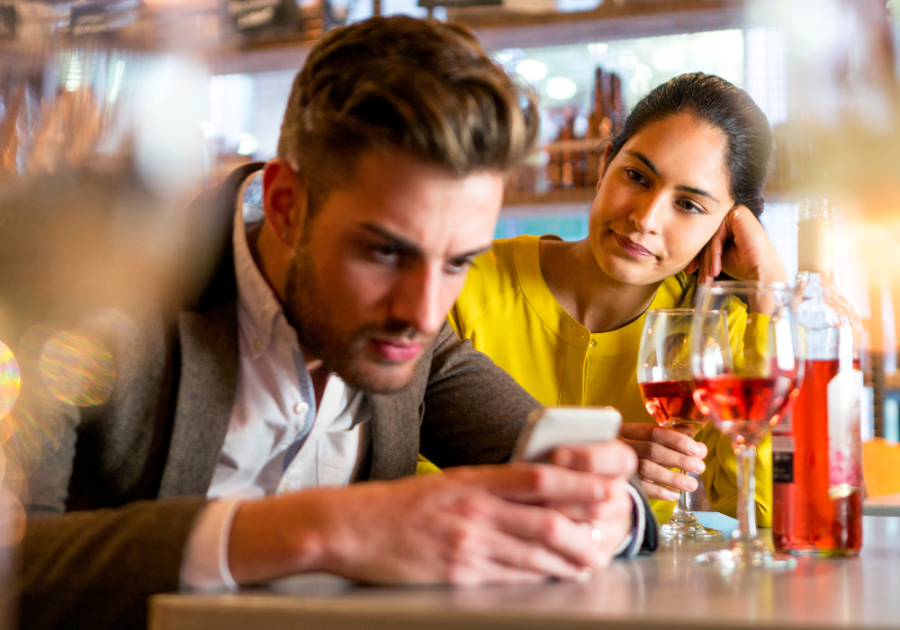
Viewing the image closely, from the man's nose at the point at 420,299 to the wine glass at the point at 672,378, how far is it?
0.30 metres

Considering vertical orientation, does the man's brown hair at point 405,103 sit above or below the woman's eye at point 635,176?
above

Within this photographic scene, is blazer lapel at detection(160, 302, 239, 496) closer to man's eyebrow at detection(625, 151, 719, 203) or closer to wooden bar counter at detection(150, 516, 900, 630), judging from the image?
wooden bar counter at detection(150, 516, 900, 630)

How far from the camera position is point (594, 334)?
5.90 feet

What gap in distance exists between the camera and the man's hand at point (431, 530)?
0.61 m

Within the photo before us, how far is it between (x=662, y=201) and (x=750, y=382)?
3.04 feet

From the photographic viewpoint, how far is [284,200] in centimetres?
107

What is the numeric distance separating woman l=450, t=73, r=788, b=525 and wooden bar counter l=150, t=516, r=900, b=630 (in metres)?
0.93

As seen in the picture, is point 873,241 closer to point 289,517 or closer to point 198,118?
point 198,118

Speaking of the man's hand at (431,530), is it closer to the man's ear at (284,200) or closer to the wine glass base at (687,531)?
the wine glass base at (687,531)

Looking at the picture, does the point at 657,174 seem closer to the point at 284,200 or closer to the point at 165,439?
the point at 284,200

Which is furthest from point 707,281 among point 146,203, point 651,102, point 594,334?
point 146,203

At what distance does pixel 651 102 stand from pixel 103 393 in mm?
1312

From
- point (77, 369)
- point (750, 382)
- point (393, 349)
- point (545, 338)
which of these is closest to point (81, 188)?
point (77, 369)

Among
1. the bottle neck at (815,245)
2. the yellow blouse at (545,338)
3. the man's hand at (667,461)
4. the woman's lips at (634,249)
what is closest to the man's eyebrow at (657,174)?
the woman's lips at (634,249)
